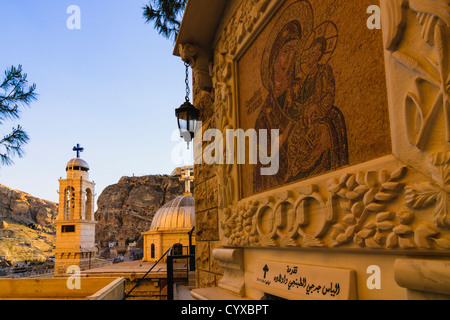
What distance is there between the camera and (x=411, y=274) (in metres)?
1.22

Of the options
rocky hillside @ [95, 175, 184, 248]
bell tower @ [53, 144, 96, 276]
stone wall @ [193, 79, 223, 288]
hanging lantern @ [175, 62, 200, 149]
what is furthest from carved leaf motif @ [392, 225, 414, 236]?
rocky hillside @ [95, 175, 184, 248]

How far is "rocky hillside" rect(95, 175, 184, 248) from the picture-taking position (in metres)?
49.1

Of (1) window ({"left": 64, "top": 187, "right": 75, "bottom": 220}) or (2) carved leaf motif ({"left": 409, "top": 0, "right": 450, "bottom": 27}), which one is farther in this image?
(1) window ({"left": 64, "top": 187, "right": 75, "bottom": 220})

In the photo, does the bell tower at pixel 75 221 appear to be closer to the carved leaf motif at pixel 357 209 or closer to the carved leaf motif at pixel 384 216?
the carved leaf motif at pixel 357 209

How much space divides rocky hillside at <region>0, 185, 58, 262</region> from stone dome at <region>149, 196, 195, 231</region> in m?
22.3

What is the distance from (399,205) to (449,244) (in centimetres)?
24

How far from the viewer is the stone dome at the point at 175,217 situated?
24.3 m

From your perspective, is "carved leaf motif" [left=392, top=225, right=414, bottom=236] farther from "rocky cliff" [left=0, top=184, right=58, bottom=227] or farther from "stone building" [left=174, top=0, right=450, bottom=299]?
"rocky cliff" [left=0, top=184, right=58, bottom=227]

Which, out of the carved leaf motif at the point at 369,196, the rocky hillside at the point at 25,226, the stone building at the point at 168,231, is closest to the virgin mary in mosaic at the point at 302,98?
the carved leaf motif at the point at 369,196

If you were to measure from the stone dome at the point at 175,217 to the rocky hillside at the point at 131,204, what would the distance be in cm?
2392

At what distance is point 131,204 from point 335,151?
171ft

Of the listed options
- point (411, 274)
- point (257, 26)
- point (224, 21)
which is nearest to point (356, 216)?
point (411, 274)

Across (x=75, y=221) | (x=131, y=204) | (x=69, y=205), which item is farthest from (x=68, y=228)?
(x=131, y=204)
